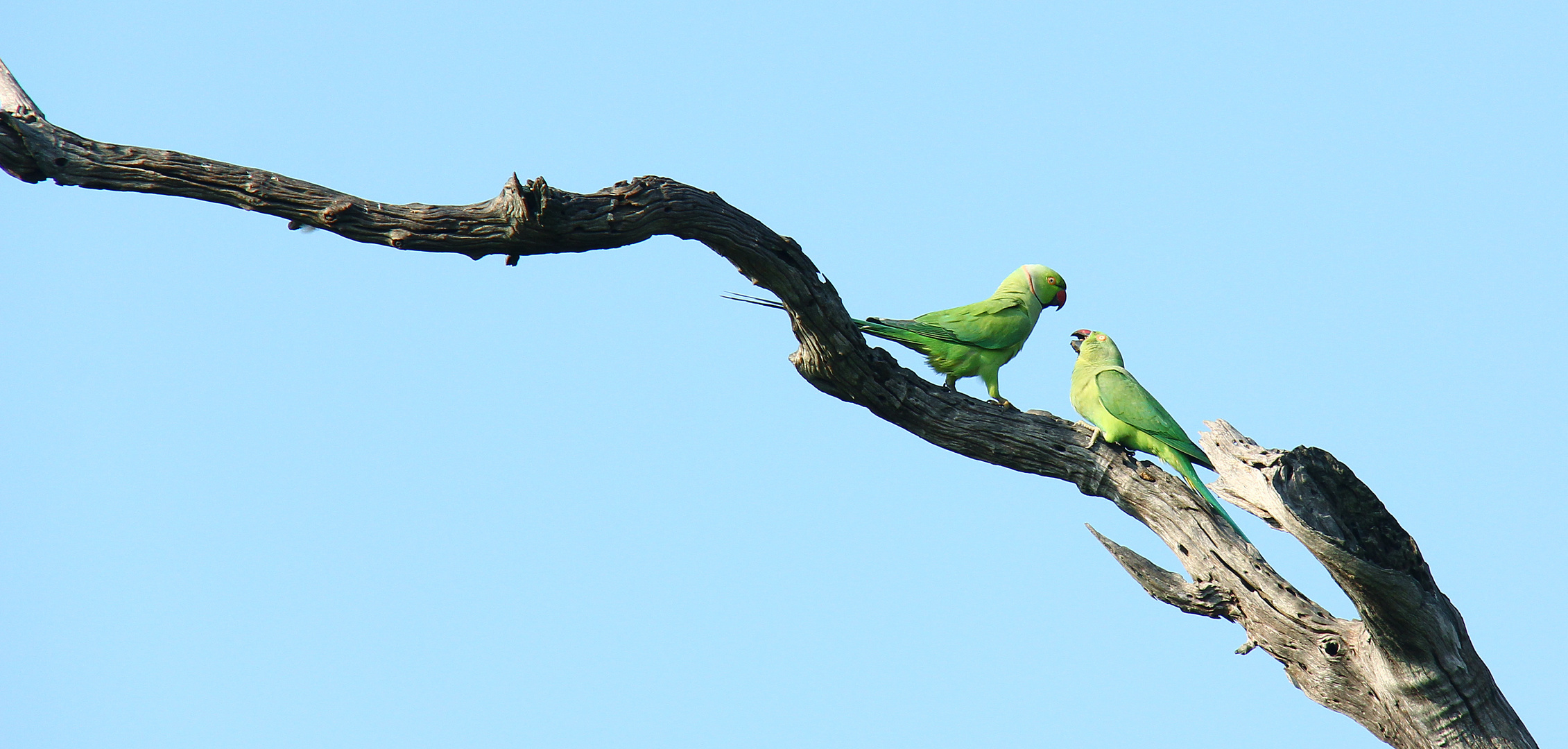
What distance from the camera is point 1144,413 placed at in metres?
6.83

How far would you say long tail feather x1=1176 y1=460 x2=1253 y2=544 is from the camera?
21.0 feet

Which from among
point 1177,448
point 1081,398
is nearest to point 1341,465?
point 1177,448

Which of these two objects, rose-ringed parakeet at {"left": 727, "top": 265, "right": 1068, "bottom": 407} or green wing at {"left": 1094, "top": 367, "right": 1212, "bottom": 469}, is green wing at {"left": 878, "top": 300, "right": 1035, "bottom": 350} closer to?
rose-ringed parakeet at {"left": 727, "top": 265, "right": 1068, "bottom": 407}

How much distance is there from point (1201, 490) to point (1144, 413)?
0.59 m

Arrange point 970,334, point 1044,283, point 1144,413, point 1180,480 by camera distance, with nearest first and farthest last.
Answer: point 1180,480 → point 1144,413 → point 970,334 → point 1044,283

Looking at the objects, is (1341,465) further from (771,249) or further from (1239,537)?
(771,249)

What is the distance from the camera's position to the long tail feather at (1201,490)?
641 cm

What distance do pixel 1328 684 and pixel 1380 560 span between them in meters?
1.18

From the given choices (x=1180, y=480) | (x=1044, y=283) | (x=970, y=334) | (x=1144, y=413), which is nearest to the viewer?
(x=1180, y=480)

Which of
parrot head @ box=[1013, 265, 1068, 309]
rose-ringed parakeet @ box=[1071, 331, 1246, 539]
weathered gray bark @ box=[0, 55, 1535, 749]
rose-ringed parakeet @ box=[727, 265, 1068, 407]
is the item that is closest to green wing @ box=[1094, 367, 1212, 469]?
rose-ringed parakeet @ box=[1071, 331, 1246, 539]

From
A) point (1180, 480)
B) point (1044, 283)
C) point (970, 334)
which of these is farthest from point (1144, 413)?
point (1044, 283)

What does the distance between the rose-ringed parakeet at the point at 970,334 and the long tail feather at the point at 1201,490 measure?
1.22 metres

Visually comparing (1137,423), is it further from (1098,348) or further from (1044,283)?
(1044,283)

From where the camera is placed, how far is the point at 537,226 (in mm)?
5176
